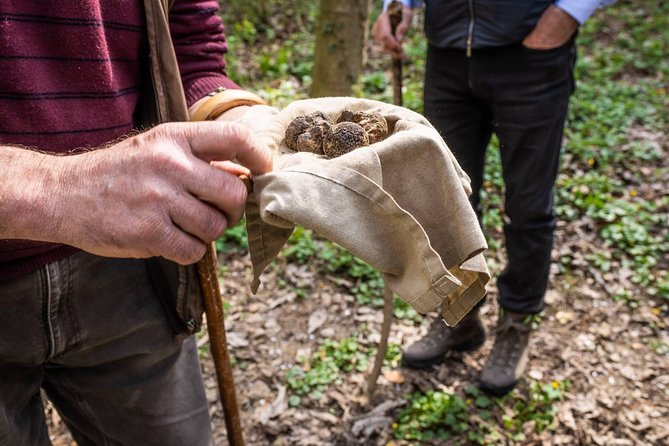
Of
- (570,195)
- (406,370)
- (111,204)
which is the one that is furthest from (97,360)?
(570,195)

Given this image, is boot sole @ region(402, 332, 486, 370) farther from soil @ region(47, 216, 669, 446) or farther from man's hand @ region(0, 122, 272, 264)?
man's hand @ region(0, 122, 272, 264)

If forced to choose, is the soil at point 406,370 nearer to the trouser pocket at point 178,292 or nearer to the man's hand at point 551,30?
the trouser pocket at point 178,292

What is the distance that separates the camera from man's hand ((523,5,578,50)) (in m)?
2.41

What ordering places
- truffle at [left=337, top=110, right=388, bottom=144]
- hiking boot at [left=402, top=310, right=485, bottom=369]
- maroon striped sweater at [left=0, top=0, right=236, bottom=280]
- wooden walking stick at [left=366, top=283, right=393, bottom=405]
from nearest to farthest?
maroon striped sweater at [left=0, top=0, right=236, bottom=280] → truffle at [left=337, top=110, right=388, bottom=144] → wooden walking stick at [left=366, top=283, right=393, bottom=405] → hiking boot at [left=402, top=310, right=485, bottom=369]

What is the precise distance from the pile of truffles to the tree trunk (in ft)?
12.5

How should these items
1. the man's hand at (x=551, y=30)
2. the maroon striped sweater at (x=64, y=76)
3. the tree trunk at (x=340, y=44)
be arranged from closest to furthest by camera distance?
the maroon striped sweater at (x=64, y=76), the man's hand at (x=551, y=30), the tree trunk at (x=340, y=44)

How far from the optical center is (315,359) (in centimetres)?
→ 321

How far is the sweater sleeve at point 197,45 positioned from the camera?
5.31ft

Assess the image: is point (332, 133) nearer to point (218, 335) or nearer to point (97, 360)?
point (218, 335)

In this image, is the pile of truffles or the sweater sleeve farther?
the sweater sleeve

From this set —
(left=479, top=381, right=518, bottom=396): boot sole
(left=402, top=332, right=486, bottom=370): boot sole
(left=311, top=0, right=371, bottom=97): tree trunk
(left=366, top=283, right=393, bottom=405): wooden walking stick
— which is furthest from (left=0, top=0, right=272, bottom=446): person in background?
(left=311, top=0, right=371, bottom=97): tree trunk

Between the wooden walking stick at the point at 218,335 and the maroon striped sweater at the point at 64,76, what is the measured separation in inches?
14.5

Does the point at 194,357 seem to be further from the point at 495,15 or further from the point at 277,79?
the point at 277,79

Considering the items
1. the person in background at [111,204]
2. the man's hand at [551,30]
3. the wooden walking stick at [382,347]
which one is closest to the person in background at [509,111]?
the man's hand at [551,30]
